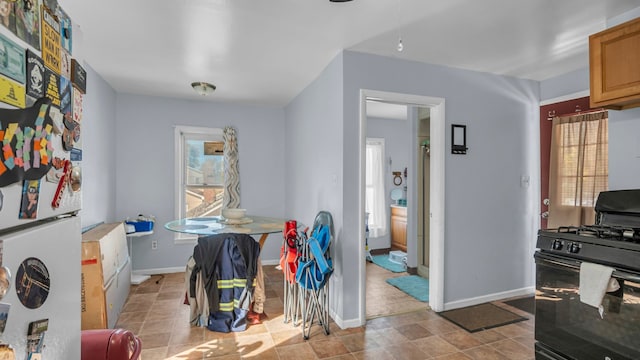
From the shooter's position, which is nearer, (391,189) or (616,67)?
(616,67)

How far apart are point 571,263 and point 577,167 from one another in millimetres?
2101

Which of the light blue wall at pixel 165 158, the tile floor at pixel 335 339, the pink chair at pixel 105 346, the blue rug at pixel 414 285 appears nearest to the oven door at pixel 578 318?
the tile floor at pixel 335 339

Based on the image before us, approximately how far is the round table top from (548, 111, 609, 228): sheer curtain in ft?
9.70

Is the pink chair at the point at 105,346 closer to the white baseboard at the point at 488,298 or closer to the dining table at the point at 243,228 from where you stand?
the dining table at the point at 243,228

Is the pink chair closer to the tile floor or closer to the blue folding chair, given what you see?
the tile floor

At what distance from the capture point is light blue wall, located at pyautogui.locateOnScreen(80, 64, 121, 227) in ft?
10.8

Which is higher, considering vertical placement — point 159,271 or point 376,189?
point 376,189

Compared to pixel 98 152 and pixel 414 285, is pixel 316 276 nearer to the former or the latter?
pixel 414 285

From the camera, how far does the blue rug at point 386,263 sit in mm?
4938

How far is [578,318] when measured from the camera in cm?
183

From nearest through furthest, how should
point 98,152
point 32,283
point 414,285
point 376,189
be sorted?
point 32,283
point 98,152
point 414,285
point 376,189

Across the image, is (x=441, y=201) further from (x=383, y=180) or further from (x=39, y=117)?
(x=39, y=117)

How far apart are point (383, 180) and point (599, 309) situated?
4474 millimetres

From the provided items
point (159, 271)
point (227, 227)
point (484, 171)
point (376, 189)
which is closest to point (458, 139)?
point (484, 171)
